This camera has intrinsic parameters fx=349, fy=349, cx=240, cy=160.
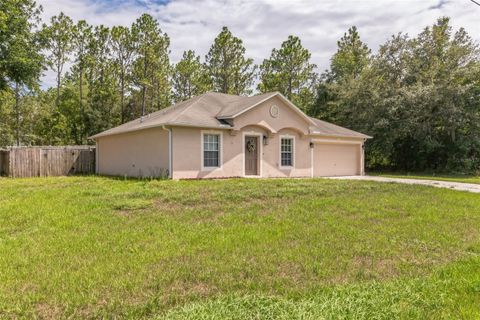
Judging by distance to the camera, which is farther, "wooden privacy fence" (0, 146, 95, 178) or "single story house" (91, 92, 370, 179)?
"wooden privacy fence" (0, 146, 95, 178)

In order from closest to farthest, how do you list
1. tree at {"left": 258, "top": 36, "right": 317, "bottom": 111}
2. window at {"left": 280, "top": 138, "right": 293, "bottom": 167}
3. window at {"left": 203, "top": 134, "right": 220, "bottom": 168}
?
window at {"left": 203, "top": 134, "right": 220, "bottom": 168}
window at {"left": 280, "top": 138, "right": 293, "bottom": 167}
tree at {"left": 258, "top": 36, "right": 317, "bottom": 111}

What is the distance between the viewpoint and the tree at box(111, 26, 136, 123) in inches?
1159

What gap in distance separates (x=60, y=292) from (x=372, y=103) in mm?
23377

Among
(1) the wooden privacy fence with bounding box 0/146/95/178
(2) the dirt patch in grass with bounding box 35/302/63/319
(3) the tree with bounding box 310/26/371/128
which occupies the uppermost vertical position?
(3) the tree with bounding box 310/26/371/128

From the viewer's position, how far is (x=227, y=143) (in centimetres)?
1534

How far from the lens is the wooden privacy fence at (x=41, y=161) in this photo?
56.7 feet

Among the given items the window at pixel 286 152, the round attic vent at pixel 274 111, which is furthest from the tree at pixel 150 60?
the window at pixel 286 152

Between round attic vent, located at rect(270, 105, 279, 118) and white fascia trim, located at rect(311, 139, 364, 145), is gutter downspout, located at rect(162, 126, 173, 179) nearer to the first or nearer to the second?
round attic vent, located at rect(270, 105, 279, 118)

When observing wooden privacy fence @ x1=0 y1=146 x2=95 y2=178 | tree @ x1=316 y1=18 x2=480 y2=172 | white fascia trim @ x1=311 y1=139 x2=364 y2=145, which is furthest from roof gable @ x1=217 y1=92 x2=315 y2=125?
wooden privacy fence @ x1=0 y1=146 x2=95 y2=178

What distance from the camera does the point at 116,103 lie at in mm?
31203

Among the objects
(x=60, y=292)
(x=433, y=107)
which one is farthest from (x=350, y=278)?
(x=433, y=107)

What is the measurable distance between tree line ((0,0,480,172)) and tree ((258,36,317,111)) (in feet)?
0.32

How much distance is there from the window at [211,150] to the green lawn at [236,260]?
6.48m

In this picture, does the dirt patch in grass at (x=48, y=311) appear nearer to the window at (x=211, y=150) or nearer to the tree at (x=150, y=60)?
the window at (x=211, y=150)
